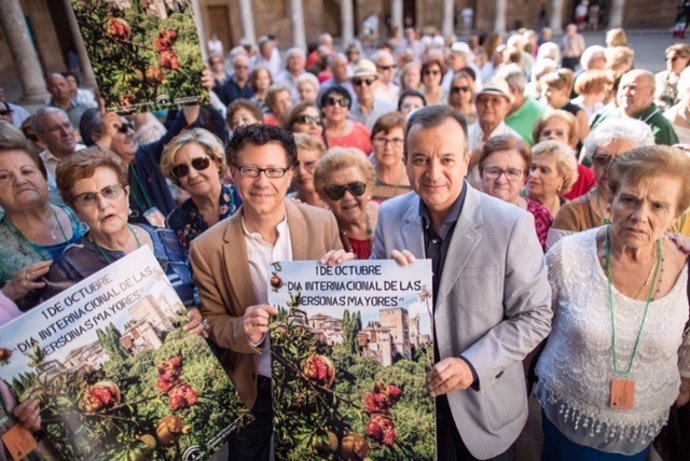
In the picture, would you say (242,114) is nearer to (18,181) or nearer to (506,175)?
(18,181)

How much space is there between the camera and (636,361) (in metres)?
2.06

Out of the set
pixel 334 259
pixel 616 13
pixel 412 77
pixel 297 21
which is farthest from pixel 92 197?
pixel 616 13

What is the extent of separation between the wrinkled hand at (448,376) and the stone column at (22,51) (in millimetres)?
14950

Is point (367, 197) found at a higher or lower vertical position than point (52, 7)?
lower

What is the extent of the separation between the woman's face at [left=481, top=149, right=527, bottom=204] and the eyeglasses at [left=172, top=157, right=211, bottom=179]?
188 centimetres

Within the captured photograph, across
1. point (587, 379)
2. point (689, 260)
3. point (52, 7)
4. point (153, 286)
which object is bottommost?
point (587, 379)

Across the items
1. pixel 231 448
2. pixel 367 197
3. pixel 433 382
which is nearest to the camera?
pixel 433 382

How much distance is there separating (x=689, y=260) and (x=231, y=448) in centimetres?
250

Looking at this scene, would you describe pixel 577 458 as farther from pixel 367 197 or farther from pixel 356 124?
pixel 356 124

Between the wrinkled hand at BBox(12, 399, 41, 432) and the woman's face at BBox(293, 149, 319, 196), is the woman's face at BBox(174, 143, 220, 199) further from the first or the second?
the wrinkled hand at BBox(12, 399, 41, 432)

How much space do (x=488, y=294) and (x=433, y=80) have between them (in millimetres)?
5304

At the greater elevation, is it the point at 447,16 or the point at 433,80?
the point at 447,16

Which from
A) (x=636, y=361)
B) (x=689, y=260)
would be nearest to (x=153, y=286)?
(x=636, y=361)

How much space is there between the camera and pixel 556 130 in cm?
407
